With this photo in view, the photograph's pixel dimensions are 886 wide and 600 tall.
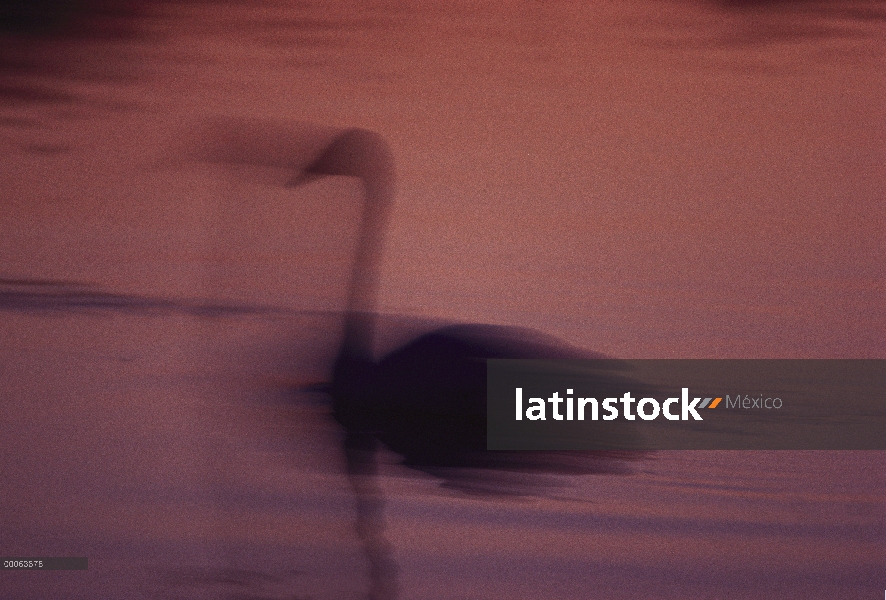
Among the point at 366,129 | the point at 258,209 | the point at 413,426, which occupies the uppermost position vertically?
the point at 366,129

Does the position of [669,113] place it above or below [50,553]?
above

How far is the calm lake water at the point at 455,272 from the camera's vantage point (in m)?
1.08

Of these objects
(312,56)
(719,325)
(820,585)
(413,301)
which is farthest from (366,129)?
(820,585)

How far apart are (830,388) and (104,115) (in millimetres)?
1371

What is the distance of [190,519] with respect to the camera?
3.59 feet

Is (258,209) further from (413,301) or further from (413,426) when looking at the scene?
(413,426)

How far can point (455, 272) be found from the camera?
1078 millimetres

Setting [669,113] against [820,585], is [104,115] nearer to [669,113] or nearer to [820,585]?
[669,113]

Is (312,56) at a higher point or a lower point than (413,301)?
higher

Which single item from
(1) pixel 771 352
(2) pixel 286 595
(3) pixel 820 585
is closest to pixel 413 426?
(2) pixel 286 595

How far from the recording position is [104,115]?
1.10 metres

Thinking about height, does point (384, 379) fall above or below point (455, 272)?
below

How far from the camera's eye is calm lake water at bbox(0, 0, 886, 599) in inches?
42.4

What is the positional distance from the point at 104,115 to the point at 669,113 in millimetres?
1001
